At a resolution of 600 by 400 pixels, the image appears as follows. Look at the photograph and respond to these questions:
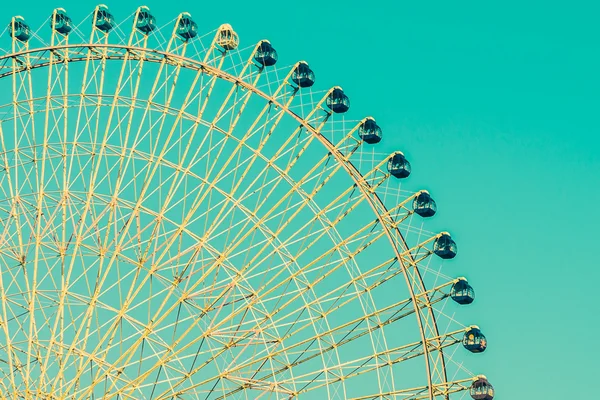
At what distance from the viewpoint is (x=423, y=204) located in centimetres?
5769

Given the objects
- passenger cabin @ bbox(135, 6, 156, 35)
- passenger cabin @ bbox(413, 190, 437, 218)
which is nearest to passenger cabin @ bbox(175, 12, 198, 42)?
passenger cabin @ bbox(135, 6, 156, 35)

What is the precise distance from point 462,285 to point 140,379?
12.0m

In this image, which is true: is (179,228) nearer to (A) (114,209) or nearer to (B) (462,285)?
(A) (114,209)

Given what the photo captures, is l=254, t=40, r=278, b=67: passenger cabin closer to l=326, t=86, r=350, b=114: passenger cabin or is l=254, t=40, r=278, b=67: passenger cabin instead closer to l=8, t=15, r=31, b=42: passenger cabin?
l=326, t=86, r=350, b=114: passenger cabin

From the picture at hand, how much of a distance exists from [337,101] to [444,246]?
6514mm

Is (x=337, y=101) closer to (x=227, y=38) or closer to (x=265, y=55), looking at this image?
(x=265, y=55)

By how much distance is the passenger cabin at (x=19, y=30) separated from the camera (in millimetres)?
58906

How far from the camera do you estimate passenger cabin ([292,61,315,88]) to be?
57.1 m

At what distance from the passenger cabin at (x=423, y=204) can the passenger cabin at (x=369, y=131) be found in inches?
108

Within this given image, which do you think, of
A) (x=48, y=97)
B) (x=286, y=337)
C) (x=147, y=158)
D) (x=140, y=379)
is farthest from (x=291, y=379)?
(x=48, y=97)

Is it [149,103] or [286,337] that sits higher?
[149,103]

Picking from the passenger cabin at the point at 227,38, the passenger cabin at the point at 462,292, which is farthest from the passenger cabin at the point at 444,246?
the passenger cabin at the point at 227,38

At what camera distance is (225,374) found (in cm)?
5375

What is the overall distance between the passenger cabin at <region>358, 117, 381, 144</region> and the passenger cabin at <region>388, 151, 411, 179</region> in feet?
4.43
